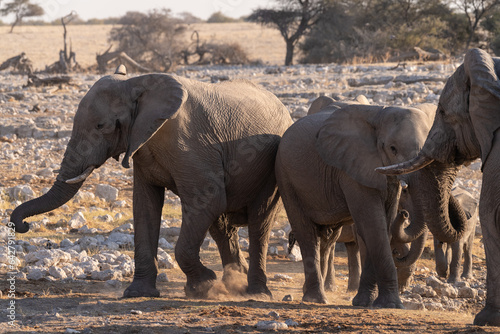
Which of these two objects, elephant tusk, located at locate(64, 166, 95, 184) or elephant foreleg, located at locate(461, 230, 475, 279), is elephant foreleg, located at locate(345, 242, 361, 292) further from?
elephant tusk, located at locate(64, 166, 95, 184)

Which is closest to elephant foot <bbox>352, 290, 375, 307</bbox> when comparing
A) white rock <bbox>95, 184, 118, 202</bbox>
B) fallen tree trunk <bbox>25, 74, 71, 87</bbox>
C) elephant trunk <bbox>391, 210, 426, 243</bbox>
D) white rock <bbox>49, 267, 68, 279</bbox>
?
elephant trunk <bbox>391, 210, 426, 243</bbox>

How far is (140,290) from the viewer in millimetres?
6453

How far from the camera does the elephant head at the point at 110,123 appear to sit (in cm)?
623

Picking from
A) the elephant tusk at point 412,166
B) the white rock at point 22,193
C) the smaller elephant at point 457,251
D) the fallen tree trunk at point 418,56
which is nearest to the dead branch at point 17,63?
the fallen tree trunk at point 418,56

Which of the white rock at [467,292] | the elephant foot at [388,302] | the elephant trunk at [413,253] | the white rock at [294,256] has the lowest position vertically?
the white rock at [294,256]

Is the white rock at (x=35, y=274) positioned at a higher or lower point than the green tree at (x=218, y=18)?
lower

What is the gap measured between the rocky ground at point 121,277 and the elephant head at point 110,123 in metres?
0.86

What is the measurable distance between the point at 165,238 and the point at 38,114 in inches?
324

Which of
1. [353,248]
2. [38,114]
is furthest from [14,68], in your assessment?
[353,248]

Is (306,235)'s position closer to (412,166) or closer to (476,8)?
(412,166)

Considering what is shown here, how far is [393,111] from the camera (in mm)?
6094

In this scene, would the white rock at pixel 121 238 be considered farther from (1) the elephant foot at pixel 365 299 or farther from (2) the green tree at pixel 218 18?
(2) the green tree at pixel 218 18

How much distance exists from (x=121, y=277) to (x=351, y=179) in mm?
2213

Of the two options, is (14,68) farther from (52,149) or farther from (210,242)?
(210,242)
